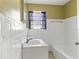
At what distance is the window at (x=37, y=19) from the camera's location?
16.9 feet

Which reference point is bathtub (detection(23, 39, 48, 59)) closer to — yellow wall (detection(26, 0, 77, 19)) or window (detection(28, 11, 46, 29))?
window (detection(28, 11, 46, 29))

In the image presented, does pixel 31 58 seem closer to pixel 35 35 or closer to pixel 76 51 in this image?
pixel 76 51

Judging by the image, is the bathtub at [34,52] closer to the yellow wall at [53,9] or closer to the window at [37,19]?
the window at [37,19]

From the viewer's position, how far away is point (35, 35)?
16.7 ft

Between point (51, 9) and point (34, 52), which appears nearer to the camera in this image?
point (34, 52)

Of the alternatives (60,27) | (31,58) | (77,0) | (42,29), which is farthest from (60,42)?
(31,58)

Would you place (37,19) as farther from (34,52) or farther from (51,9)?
(34,52)

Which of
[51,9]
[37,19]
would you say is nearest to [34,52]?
[37,19]

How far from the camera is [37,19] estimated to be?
5242 mm

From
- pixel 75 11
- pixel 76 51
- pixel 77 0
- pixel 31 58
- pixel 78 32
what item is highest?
pixel 77 0

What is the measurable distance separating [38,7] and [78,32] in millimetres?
2254

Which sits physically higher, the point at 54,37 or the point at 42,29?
the point at 42,29

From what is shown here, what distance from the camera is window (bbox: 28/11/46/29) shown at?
5152 millimetres

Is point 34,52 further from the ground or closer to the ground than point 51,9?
closer to the ground
